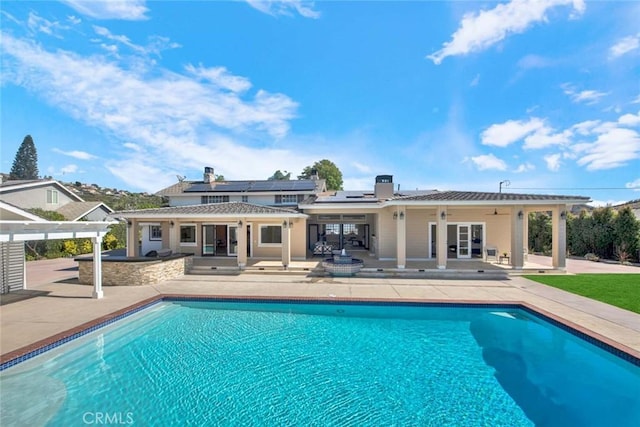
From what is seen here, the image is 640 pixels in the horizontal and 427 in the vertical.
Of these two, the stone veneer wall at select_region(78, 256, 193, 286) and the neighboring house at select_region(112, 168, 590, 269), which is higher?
the neighboring house at select_region(112, 168, 590, 269)

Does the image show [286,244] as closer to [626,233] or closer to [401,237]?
[401,237]

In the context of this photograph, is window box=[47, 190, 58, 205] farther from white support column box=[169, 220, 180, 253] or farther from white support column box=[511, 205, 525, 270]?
white support column box=[511, 205, 525, 270]

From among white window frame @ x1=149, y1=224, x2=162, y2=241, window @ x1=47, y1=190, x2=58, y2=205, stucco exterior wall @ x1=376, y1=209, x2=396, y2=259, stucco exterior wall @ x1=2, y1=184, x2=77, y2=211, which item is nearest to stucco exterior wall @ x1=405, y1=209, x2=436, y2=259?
stucco exterior wall @ x1=376, y1=209, x2=396, y2=259

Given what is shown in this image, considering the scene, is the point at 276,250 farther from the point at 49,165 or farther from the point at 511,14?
the point at 49,165

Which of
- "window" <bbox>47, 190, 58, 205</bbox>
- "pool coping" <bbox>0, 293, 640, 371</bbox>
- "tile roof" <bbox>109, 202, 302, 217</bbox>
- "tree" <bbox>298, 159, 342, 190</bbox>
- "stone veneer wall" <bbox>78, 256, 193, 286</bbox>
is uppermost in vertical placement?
"tree" <bbox>298, 159, 342, 190</bbox>

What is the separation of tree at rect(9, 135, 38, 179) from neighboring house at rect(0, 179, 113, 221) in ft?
130

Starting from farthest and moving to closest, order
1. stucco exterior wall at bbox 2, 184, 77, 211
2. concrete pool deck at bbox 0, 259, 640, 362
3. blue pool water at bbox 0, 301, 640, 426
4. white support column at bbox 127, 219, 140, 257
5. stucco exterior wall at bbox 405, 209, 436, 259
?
stucco exterior wall at bbox 2, 184, 77, 211 < stucco exterior wall at bbox 405, 209, 436, 259 < white support column at bbox 127, 219, 140, 257 < concrete pool deck at bbox 0, 259, 640, 362 < blue pool water at bbox 0, 301, 640, 426

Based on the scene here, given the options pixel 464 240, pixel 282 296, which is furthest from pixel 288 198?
pixel 282 296

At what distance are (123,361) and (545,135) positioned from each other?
31.8 metres

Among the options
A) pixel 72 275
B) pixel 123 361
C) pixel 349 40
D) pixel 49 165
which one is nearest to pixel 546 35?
pixel 349 40

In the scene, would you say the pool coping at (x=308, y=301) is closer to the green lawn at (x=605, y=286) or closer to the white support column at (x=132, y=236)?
the green lawn at (x=605, y=286)

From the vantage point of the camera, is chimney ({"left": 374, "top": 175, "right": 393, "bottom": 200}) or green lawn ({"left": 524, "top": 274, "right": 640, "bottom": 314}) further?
chimney ({"left": 374, "top": 175, "right": 393, "bottom": 200})

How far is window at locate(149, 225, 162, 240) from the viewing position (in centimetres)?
1950

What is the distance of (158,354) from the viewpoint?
267 inches
